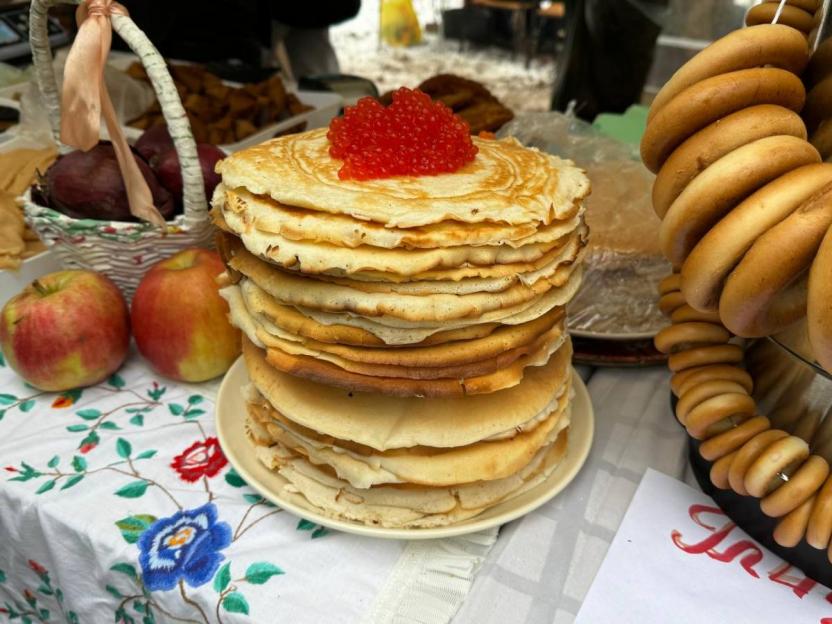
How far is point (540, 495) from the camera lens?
78cm

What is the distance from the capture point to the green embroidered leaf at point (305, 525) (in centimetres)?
77

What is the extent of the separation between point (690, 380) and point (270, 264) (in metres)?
0.50

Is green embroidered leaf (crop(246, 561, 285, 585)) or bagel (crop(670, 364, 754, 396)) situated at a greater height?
bagel (crop(670, 364, 754, 396))

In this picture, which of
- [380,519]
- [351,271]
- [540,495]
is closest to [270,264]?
[351,271]

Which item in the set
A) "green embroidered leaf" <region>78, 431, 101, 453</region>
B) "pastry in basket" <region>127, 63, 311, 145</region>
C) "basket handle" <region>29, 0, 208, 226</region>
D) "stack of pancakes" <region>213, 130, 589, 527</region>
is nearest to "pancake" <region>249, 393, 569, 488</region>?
"stack of pancakes" <region>213, 130, 589, 527</region>

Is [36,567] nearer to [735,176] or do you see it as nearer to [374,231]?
[374,231]

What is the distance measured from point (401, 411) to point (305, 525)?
0.64 ft

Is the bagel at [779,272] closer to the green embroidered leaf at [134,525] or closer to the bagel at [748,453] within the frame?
the bagel at [748,453]

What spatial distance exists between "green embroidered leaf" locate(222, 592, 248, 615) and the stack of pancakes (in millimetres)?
125

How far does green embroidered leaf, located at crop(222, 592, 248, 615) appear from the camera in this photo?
0.67 meters

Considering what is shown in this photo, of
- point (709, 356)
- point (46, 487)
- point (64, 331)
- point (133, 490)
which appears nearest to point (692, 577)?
point (709, 356)

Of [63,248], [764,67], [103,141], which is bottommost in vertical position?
[63,248]

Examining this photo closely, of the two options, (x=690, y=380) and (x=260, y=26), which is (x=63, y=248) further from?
(x=260, y=26)

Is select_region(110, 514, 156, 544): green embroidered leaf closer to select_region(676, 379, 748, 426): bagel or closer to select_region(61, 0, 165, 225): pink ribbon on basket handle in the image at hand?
select_region(61, 0, 165, 225): pink ribbon on basket handle
